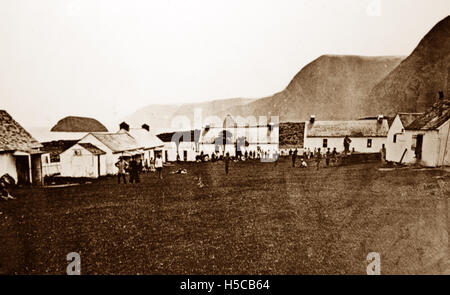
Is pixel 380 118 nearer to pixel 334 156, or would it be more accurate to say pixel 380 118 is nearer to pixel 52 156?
pixel 334 156

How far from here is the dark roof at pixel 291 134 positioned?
2.48 meters

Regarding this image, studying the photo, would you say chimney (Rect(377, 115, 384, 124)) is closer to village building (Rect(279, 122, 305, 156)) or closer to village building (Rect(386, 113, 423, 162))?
village building (Rect(386, 113, 423, 162))

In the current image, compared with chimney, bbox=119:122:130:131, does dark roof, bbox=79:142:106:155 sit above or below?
below

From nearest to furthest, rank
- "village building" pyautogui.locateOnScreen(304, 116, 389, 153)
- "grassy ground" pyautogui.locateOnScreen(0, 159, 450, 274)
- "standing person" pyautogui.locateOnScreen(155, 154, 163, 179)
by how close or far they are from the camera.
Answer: "grassy ground" pyautogui.locateOnScreen(0, 159, 450, 274) < "village building" pyautogui.locateOnScreen(304, 116, 389, 153) < "standing person" pyautogui.locateOnScreen(155, 154, 163, 179)

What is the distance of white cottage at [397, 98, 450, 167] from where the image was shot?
2.21 m

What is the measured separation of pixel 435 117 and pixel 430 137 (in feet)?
0.52

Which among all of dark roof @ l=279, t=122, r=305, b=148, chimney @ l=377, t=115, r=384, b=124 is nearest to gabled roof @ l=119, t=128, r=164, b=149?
dark roof @ l=279, t=122, r=305, b=148

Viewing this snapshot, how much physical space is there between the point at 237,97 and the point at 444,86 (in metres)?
1.62

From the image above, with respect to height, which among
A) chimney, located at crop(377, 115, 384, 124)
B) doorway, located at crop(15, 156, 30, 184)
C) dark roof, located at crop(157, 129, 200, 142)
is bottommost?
doorway, located at crop(15, 156, 30, 184)

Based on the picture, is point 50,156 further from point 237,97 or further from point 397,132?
point 397,132

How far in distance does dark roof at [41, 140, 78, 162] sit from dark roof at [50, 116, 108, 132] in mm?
99

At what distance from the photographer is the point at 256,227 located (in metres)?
2.24

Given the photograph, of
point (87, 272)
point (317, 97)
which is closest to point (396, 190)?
point (317, 97)

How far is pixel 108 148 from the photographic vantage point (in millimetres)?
2568
